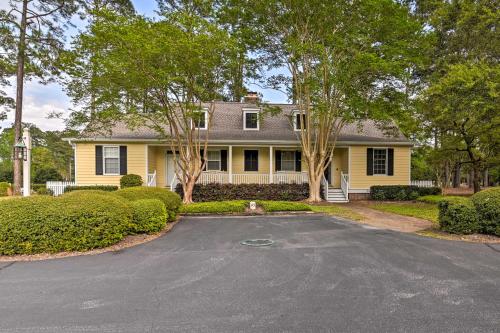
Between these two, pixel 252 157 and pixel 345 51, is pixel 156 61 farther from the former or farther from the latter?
pixel 345 51

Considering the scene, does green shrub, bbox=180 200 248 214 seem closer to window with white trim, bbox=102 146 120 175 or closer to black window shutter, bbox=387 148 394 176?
window with white trim, bbox=102 146 120 175

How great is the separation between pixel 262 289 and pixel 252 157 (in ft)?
42.4

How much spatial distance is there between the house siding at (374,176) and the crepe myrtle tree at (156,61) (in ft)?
29.7

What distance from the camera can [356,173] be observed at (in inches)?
639

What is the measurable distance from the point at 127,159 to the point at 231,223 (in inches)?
359

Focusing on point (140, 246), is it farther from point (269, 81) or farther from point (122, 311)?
point (269, 81)

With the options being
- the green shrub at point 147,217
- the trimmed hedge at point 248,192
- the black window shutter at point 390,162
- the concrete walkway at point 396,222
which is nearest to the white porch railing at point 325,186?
the trimmed hedge at point 248,192

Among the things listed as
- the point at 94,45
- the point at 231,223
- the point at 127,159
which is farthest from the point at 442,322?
the point at 127,159

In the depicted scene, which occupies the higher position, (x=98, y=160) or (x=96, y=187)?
(x=98, y=160)

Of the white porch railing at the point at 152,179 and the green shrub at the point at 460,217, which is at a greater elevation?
the white porch railing at the point at 152,179

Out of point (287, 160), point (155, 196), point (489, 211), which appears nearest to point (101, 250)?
point (155, 196)

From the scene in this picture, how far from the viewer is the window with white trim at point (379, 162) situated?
53.6 ft

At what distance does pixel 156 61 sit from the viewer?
10039 mm

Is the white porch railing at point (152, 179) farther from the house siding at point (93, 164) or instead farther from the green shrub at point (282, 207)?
the green shrub at point (282, 207)
